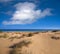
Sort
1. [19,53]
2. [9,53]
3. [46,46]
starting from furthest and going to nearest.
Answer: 1. [46,46]
2. [9,53]
3. [19,53]

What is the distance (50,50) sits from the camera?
7.90 m

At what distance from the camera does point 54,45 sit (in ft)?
28.9

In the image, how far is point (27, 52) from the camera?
7.51 metres

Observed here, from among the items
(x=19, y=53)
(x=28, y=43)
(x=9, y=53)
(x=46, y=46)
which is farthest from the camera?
(x=28, y=43)

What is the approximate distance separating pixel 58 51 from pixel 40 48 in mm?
982

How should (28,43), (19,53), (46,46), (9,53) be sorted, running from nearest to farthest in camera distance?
1. (19,53)
2. (9,53)
3. (46,46)
4. (28,43)

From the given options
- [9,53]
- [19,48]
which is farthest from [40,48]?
[9,53]

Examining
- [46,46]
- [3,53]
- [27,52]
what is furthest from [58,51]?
[3,53]

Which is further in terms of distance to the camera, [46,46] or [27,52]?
[46,46]

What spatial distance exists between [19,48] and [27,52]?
636 millimetres

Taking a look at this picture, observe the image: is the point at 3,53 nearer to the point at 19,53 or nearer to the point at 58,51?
the point at 19,53

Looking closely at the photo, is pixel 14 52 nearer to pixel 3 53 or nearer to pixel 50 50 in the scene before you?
pixel 3 53

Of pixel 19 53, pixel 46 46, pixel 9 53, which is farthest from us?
pixel 46 46

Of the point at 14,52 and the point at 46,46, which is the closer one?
the point at 14,52
